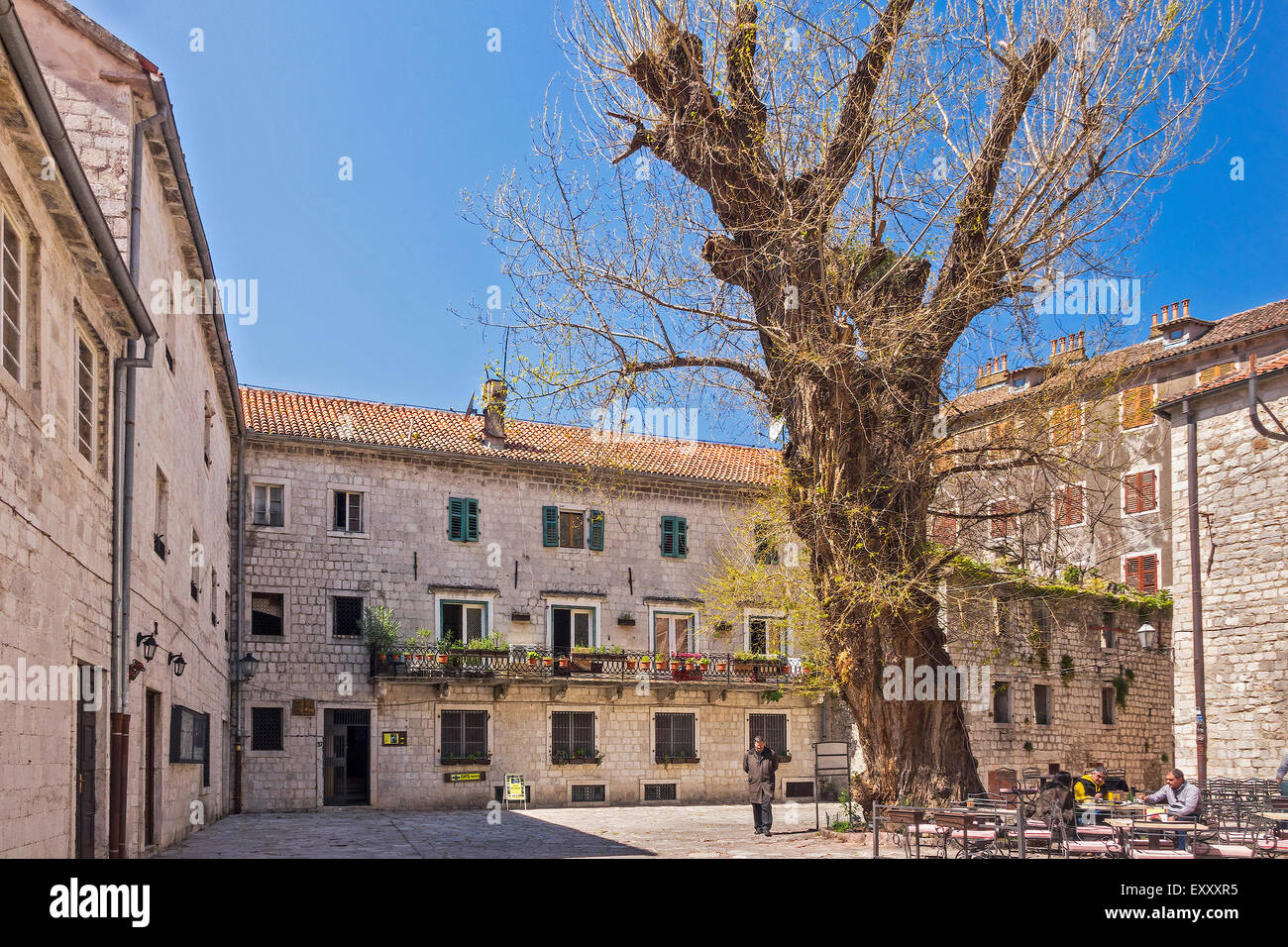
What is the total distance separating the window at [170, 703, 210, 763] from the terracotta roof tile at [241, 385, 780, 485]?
997 cm

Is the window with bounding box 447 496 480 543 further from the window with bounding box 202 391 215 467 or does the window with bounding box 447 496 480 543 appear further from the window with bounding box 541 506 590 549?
the window with bounding box 202 391 215 467

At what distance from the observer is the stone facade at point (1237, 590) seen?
77.4ft

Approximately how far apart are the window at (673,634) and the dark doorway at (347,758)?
856 cm

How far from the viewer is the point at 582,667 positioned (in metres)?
31.3

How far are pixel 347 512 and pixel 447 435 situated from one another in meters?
3.67

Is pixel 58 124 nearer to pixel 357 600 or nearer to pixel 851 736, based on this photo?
pixel 357 600

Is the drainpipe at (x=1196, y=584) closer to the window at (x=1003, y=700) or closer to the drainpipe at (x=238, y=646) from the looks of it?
the window at (x=1003, y=700)

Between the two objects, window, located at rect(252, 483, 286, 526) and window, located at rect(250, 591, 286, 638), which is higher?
window, located at rect(252, 483, 286, 526)

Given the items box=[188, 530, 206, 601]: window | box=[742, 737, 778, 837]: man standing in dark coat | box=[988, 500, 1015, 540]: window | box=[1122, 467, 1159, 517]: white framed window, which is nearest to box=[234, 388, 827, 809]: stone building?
box=[188, 530, 206, 601]: window

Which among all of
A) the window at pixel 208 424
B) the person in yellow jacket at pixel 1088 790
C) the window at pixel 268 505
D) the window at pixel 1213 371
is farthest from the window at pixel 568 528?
the window at pixel 1213 371

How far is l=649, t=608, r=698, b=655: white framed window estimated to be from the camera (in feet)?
111

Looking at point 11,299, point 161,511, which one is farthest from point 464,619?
point 11,299

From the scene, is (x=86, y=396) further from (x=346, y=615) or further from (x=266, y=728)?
(x=346, y=615)
